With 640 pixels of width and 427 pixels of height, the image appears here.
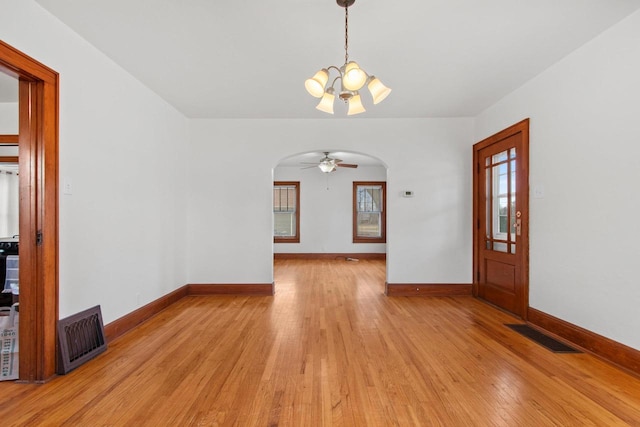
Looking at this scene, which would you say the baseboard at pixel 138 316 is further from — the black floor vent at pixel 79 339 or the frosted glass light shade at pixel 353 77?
the frosted glass light shade at pixel 353 77

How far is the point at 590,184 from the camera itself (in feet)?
8.68

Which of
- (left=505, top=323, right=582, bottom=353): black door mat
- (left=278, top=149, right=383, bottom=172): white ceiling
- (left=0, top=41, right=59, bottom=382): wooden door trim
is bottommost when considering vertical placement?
(left=505, top=323, right=582, bottom=353): black door mat

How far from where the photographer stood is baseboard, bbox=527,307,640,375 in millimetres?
2279

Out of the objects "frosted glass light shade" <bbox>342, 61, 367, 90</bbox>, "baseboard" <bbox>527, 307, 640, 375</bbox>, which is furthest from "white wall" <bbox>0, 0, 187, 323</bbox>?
"baseboard" <bbox>527, 307, 640, 375</bbox>

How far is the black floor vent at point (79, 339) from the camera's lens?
7.49 ft

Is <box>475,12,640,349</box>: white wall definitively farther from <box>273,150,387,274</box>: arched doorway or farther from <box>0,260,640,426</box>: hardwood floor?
<box>273,150,387,274</box>: arched doorway

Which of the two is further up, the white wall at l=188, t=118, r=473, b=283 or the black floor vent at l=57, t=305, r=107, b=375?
the white wall at l=188, t=118, r=473, b=283

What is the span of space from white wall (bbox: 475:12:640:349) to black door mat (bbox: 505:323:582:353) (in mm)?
245

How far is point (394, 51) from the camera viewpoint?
2756 mm

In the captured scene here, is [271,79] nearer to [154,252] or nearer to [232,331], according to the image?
[154,252]

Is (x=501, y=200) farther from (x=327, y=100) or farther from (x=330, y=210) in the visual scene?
→ (x=330, y=210)

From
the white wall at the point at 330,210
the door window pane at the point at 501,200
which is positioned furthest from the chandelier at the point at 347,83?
the white wall at the point at 330,210

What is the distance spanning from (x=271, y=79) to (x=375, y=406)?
3.17 meters

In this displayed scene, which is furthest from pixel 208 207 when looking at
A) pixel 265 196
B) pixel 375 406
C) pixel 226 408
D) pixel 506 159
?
pixel 506 159
